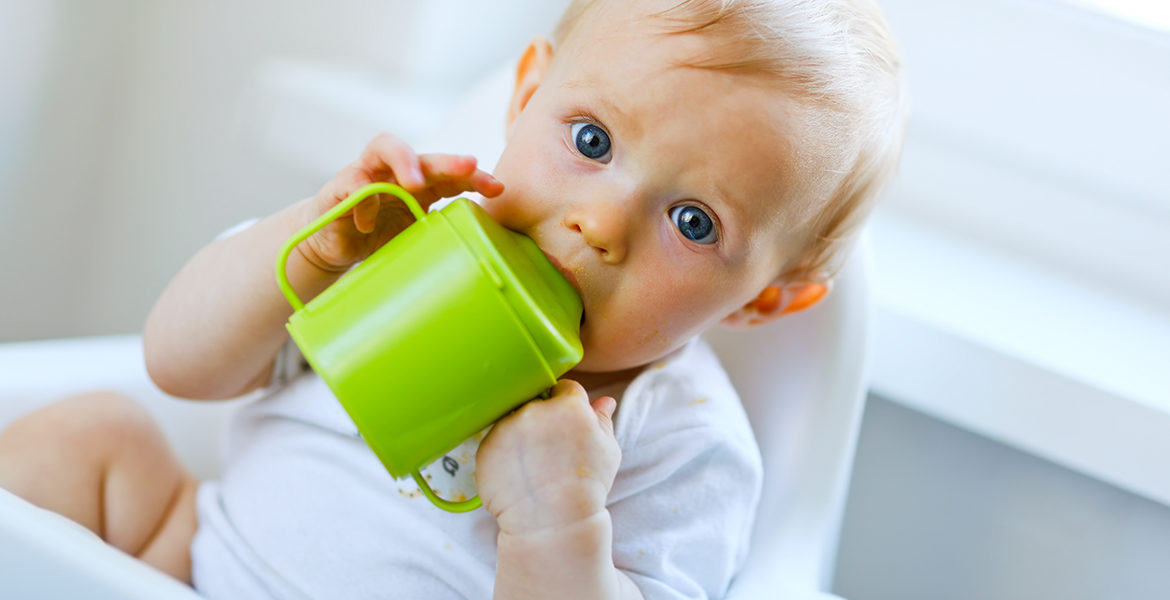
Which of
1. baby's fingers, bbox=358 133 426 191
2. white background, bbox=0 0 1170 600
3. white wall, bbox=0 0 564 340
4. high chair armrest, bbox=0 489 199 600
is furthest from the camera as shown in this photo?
white wall, bbox=0 0 564 340

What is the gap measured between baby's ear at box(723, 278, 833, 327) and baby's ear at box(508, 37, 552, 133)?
0.77ft

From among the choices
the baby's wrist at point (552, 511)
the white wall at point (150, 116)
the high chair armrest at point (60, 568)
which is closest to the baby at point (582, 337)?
the baby's wrist at point (552, 511)

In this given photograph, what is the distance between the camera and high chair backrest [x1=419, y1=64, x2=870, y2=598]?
2.72 feet

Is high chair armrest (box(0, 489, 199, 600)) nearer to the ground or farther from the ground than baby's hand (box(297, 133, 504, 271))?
nearer to the ground

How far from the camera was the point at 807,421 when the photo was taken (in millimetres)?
870

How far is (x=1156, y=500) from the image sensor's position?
3.05ft

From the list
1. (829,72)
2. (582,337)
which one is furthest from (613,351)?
(829,72)

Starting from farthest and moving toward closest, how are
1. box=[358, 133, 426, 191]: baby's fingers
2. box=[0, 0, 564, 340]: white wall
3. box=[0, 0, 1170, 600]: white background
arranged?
box=[0, 0, 564, 340]: white wall
box=[0, 0, 1170, 600]: white background
box=[358, 133, 426, 191]: baby's fingers

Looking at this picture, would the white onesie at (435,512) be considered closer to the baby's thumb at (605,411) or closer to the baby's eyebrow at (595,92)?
the baby's thumb at (605,411)

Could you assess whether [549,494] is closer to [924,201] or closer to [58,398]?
[58,398]

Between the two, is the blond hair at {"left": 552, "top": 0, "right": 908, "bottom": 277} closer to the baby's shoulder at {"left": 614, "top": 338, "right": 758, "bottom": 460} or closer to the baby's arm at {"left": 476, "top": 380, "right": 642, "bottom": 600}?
the baby's shoulder at {"left": 614, "top": 338, "right": 758, "bottom": 460}

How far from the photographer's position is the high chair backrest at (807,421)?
0.83m

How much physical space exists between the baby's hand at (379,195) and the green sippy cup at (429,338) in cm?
8

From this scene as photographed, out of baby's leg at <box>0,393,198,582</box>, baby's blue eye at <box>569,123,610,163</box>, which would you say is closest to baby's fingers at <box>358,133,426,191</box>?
baby's blue eye at <box>569,123,610,163</box>
